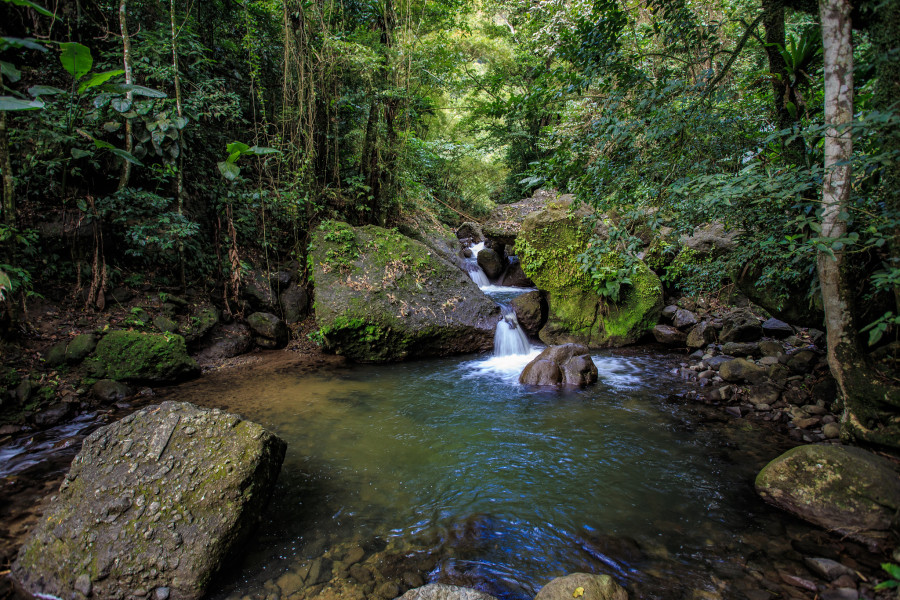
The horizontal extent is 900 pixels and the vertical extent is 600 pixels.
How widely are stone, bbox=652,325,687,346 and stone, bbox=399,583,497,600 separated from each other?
7.36 meters

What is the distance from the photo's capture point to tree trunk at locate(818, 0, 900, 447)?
3217 mm

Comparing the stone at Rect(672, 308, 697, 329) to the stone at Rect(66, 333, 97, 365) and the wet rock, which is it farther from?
the stone at Rect(66, 333, 97, 365)

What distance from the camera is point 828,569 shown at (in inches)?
105

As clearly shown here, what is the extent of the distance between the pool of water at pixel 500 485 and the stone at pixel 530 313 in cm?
308

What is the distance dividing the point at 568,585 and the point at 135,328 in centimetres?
716

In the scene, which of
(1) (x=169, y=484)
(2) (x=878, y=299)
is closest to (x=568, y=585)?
(1) (x=169, y=484)

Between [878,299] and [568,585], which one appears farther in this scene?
[878,299]

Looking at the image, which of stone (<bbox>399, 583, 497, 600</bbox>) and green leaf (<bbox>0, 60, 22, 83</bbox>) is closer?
green leaf (<bbox>0, 60, 22, 83</bbox>)

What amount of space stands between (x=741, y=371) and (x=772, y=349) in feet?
2.72

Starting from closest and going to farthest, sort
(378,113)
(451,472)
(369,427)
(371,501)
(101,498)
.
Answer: (101,498), (371,501), (451,472), (369,427), (378,113)

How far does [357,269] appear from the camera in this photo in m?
8.06

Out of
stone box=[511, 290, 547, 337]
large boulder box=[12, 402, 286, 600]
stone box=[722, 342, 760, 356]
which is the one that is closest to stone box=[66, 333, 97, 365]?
large boulder box=[12, 402, 286, 600]

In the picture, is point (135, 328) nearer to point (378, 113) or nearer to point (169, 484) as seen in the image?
point (169, 484)

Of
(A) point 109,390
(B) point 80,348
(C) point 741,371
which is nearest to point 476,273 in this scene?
(C) point 741,371
